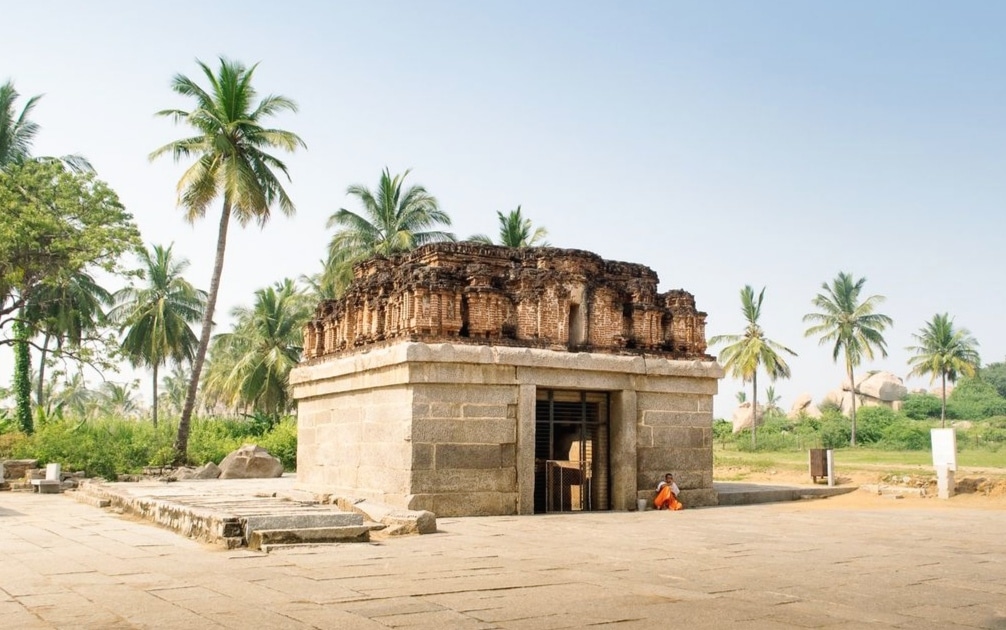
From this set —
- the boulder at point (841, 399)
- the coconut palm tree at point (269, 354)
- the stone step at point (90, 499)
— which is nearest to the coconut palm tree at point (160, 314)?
the coconut palm tree at point (269, 354)

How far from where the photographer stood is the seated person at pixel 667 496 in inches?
584

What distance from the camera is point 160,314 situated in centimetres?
3966

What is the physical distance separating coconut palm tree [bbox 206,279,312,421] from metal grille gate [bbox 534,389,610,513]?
25.2 metres

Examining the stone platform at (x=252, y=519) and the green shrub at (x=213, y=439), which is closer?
the stone platform at (x=252, y=519)

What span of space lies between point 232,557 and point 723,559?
4.97m

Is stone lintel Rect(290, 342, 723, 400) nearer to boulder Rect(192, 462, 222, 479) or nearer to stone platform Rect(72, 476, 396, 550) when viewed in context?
stone platform Rect(72, 476, 396, 550)

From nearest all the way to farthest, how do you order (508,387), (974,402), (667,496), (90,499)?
(508,387) < (667,496) < (90,499) < (974,402)

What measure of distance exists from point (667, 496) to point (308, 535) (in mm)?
7088

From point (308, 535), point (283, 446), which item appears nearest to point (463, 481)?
point (308, 535)

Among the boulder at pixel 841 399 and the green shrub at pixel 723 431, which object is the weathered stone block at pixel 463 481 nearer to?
the green shrub at pixel 723 431

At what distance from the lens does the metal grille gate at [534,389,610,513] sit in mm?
14555

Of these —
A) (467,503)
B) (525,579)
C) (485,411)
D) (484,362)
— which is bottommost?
(525,579)

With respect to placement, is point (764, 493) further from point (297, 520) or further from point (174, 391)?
point (174, 391)

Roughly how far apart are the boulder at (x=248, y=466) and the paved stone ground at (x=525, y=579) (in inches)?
448
